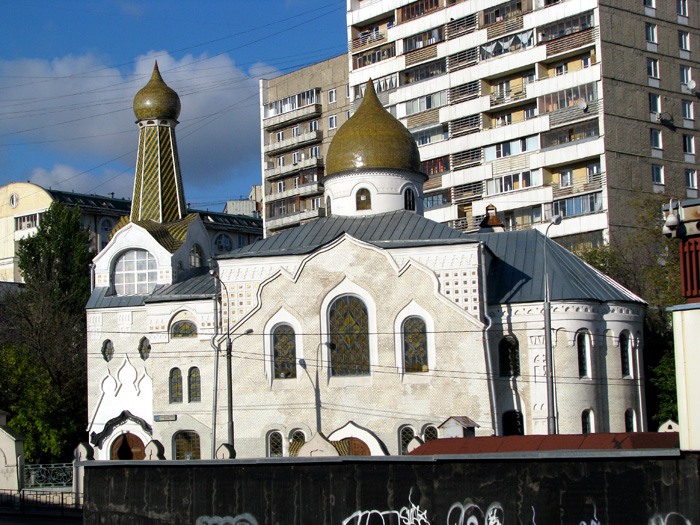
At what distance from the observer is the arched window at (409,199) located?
131 feet

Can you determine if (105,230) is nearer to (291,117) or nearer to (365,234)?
(291,117)

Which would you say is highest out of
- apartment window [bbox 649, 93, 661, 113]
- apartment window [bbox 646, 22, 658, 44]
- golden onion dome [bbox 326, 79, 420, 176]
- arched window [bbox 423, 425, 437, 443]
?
apartment window [bbox 646, 22, 658, 44]

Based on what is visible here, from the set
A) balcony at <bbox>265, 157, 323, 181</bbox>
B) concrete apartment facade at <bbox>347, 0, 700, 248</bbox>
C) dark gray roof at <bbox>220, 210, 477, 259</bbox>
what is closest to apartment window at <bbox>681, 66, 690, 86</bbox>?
concrete apartment facade at <bbox>347, 0, 700, 248</bbox>

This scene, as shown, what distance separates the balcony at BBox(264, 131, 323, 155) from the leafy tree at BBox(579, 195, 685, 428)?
83.3 feet

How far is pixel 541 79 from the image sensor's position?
5297 cm

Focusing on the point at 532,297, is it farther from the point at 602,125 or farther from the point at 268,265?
the point at 602,125

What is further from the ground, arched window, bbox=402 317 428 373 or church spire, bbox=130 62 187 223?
church spire, bbox=130 62 187 223

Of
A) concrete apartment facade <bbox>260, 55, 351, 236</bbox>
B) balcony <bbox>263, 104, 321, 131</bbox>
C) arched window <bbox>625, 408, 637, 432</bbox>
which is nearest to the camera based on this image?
arched window <bbox>625, 408, 637, 432</bbox>

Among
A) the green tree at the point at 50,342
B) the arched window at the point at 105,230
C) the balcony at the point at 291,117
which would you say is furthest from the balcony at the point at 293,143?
the green tree at the point at 50,342

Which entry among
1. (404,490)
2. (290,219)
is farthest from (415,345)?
(290,219)

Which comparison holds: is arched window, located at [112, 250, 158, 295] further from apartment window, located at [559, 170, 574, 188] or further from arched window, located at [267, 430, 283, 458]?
apartment window, located at [559, 170, 574, 188]

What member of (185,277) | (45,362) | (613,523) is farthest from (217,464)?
(45,362)

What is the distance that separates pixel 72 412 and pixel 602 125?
90.1 ft

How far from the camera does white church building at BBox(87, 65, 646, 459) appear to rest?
110 ft
